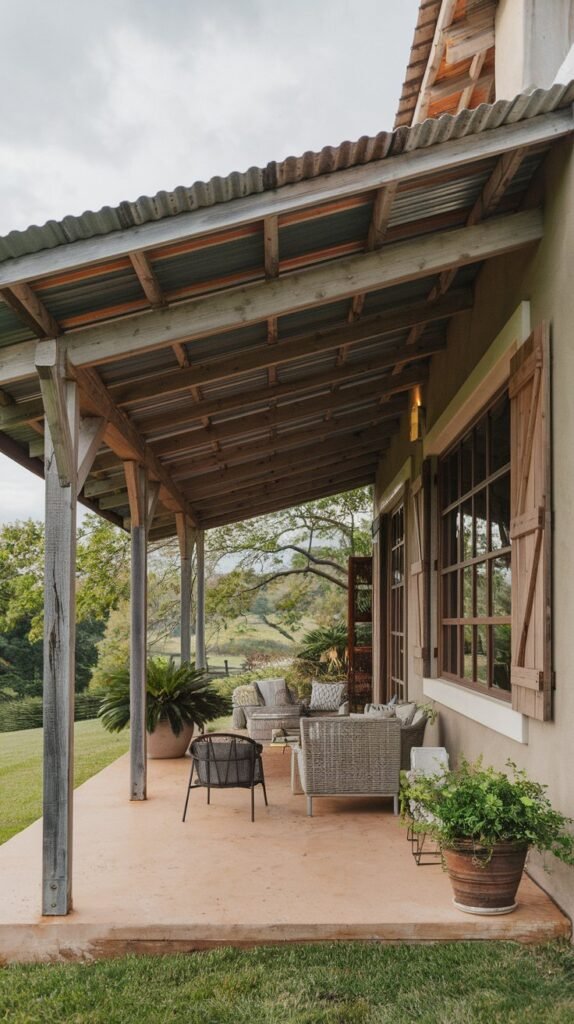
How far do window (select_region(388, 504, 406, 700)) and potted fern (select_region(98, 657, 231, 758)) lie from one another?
203 cm

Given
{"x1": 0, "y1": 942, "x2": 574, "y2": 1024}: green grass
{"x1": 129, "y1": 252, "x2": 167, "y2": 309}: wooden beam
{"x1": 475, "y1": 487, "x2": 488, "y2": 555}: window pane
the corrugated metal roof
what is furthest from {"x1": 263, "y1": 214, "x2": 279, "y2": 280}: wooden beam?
{"x1": 0, "y1": 942, "x2": 574, "y2": 1024}: green grass

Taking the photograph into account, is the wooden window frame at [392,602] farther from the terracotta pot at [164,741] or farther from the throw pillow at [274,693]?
the terracotta pot at [164,741]

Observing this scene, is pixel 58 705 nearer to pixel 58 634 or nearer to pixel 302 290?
pixel 58 634

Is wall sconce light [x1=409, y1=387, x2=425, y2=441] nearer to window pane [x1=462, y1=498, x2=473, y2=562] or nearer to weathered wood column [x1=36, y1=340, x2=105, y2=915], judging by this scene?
window pane [x1=462, y1=498, x2=473, y2=562]

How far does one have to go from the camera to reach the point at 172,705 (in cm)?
959

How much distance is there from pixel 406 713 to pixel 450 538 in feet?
4.81

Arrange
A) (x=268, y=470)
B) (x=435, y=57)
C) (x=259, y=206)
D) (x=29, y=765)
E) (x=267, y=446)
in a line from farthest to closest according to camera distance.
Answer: (x=29, y=765) < (x=268, y=470) < (x=267, y=446) < (x=435, y=57) < (x=259, y=206)

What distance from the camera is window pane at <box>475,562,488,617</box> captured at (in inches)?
251

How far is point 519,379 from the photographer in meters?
5.10

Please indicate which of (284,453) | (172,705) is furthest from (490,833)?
(284,453)

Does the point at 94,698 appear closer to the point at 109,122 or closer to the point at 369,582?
the point at 369,582

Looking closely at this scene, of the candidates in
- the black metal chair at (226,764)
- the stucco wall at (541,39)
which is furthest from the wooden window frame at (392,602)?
the stucco wall at (541,39)

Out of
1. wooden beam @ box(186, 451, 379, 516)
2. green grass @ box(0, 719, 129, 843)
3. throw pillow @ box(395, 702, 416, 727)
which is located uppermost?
wooden beam @ box(186, 451, 379, 516)

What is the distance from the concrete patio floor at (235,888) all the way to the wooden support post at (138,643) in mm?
378
